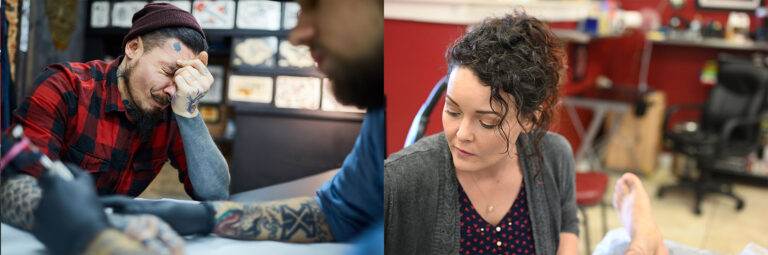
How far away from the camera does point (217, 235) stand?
3.31 feet

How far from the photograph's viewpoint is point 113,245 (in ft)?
2.88

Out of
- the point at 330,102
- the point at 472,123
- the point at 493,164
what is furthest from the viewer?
the point at 493,164

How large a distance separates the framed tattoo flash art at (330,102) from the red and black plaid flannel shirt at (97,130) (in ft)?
0.82

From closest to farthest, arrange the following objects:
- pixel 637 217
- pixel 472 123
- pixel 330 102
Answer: pixel 330 102
pixel 472 123
pixel 637 217

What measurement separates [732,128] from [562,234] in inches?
172

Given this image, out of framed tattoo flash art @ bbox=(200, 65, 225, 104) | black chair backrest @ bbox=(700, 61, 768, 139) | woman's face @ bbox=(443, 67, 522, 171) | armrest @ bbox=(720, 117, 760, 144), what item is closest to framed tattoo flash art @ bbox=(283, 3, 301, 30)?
framed tattoo flash art @ bbox=(200, 65, 225, 104)

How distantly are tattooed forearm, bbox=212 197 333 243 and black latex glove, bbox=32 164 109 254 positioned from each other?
0.20 metres

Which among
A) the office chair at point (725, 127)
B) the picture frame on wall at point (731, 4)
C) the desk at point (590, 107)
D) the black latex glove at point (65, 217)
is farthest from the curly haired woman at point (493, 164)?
the picture frame on wall at point (731, 4)

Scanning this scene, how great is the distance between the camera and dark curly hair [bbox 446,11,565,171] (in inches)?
45.6

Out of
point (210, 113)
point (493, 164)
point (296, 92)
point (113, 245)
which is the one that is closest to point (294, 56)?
point (296, 92)

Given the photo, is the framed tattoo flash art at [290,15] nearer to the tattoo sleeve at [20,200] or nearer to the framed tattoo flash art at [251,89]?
the framed tattoo flash art at [251,89]

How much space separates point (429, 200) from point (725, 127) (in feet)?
14.7

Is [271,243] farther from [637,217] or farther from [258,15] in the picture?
[637,217]

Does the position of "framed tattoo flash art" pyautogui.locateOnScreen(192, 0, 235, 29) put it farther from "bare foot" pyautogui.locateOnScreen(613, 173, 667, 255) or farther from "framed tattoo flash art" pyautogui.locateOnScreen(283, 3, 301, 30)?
"bare foot" pyautogui.locateOnScreen(613, 173, 667, 255)
